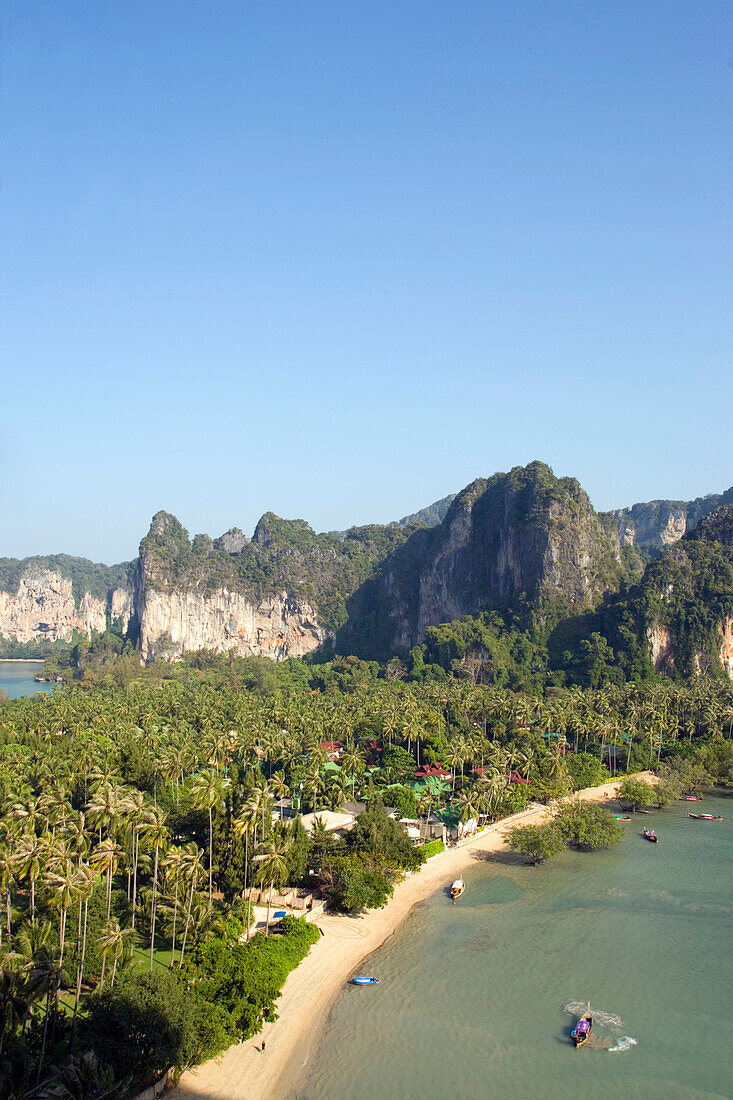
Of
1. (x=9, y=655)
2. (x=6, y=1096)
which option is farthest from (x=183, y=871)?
(x=9, y=655)

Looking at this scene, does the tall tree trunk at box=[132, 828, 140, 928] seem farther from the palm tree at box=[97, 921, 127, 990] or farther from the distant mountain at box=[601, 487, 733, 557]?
the distant mountain at box=[601, 487, 733, 557]

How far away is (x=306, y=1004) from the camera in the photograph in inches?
1158

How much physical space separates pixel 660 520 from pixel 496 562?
81.5 m

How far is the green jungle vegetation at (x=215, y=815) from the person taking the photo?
24141 mm

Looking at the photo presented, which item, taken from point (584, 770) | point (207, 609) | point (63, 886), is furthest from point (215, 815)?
point (207, 609)

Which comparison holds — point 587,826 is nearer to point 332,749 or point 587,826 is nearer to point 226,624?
point 332,749

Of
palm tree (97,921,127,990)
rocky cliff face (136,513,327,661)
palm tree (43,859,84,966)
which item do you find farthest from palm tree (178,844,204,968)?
rocky cliff face (136,513,327,661)

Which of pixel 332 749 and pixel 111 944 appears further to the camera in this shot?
pixel 332 749

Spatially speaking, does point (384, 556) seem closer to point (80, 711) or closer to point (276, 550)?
point (276, 550)

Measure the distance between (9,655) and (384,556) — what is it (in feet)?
287

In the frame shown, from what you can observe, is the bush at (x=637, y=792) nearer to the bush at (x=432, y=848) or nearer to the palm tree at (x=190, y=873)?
the bush at (x=432, y=848)

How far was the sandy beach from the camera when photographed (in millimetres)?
24703

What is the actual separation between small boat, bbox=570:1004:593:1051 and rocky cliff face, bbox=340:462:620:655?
261 ft

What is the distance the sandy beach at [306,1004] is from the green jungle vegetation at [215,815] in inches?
29.4
